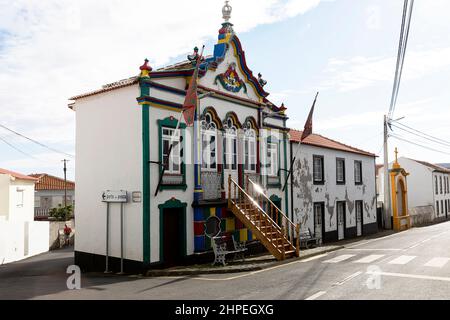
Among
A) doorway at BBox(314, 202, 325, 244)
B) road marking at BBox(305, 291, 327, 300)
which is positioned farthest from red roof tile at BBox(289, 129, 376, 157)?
road marking at BBox(305, 291, 327, 300)

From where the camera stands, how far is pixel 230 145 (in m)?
17.4

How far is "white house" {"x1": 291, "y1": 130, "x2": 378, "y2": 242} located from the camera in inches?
882

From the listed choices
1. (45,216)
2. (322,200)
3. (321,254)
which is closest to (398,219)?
(322,200)

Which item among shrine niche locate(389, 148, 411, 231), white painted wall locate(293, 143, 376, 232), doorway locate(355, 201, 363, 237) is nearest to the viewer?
white painted wall locate(293, 143, 376, 232)

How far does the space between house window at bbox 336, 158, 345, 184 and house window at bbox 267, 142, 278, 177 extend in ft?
24.6

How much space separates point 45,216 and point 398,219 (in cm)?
3435

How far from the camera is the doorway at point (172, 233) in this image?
1410 cm

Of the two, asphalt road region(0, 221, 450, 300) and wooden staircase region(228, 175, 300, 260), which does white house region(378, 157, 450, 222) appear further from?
asphalt road region(0, 221, 450, 300)

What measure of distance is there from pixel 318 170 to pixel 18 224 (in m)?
17.5

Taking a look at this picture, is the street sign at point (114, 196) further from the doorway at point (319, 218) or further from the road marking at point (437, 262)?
the doorway at point (319, 218)

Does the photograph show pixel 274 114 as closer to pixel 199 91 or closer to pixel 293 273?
pixel 199 91

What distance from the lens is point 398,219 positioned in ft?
109

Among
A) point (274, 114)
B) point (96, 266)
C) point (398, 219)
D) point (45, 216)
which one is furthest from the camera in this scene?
point (45, 216)

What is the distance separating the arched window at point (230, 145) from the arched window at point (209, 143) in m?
0.68
